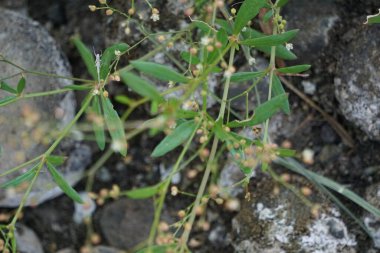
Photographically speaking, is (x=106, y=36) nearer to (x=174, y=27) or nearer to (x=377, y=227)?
(x=174, y=27)

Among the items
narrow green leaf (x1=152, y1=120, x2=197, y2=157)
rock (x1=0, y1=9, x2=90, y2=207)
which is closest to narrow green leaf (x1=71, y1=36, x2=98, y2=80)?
narrow green leaf (x1=152, y1=120, x2=197, y2=157)

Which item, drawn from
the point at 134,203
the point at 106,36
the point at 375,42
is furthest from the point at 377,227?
the point at 106,36

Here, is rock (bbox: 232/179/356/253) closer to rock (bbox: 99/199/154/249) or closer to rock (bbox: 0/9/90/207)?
rock (bbox: 99/199/154/249)

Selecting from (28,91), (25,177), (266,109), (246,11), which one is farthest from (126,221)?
(246,11)

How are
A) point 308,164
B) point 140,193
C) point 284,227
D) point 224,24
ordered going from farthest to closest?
point 308,164
point 284,227
point 224,24
point 140,193

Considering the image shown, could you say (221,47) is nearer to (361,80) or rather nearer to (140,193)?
(140,193)

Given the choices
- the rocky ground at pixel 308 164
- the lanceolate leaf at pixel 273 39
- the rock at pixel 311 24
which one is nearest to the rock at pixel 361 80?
the rocky ground at pixel 308 164
